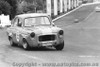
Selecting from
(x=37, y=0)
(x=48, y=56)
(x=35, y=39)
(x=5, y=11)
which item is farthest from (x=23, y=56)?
(x=37, y=0)

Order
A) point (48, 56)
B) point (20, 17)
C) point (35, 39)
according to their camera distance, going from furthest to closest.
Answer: point (20, 17), point (35, 39), point (48, 56)

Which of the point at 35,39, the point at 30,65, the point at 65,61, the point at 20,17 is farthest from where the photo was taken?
the point at 20,17

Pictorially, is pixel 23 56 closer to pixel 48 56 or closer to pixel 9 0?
pixel 48 56

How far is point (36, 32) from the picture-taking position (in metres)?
15.7

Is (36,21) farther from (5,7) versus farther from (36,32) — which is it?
(5,7)

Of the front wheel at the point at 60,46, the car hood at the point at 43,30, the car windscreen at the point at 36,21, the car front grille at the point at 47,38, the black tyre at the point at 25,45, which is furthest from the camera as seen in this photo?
the car windscreen at the point at 36,21

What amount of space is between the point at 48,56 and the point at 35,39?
219cm

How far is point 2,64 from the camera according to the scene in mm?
11633

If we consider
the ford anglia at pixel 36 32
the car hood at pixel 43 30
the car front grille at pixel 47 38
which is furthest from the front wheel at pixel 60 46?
the car hood at pixel 43 30

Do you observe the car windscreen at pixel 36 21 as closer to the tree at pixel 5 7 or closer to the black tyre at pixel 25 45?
the black tyre at pixel 25 45

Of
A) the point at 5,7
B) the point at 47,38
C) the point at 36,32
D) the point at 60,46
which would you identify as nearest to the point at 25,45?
the point at 36,32

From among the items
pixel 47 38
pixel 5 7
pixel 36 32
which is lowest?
pixel 5 7

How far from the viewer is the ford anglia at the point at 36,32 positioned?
15.8 meters

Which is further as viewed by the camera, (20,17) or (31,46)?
(20,17)
